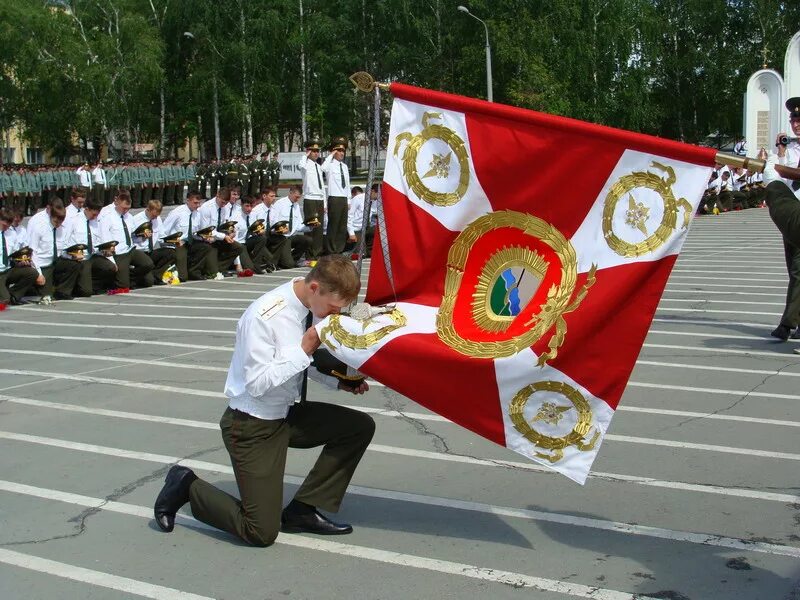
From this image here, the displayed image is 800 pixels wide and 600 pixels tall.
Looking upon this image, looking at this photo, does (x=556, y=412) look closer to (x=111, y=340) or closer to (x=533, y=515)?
(x=533, y=515)

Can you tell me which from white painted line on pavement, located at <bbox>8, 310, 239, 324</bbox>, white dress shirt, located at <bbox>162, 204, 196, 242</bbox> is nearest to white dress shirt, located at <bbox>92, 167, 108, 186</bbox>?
white dress shirt, located at <bbox>162, 204, 196, 242</bbox>

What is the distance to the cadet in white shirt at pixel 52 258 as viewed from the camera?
15.3 metres

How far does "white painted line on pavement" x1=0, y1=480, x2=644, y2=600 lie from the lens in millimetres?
4758

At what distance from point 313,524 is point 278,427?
62 cm

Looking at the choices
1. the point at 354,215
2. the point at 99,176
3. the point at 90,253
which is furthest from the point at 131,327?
the point at 99,176

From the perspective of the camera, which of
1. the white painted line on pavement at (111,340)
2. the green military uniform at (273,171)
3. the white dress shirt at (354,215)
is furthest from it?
the green military uniform at (273,171)

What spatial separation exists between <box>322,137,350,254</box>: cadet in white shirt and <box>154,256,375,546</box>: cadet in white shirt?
1424cm

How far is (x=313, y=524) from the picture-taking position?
5.54 m

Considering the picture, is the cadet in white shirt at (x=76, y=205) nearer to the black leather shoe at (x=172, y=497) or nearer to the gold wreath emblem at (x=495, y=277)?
the black leather shoe at (x=172, y=497)

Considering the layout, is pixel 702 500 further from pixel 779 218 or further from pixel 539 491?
pixel 779 218

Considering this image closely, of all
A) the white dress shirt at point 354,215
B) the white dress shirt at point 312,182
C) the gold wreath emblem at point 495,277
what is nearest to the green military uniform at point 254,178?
the white dress shirt at point 354,215

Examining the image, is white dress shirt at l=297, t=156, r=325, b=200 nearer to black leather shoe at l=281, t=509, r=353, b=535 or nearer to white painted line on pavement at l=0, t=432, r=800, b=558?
white painted line on pavement at l=0, t=432, r=800, b=558

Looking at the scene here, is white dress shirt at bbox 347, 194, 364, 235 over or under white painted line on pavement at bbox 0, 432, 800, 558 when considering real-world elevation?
over

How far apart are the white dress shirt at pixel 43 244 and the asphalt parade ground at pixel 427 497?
5.07 meters
